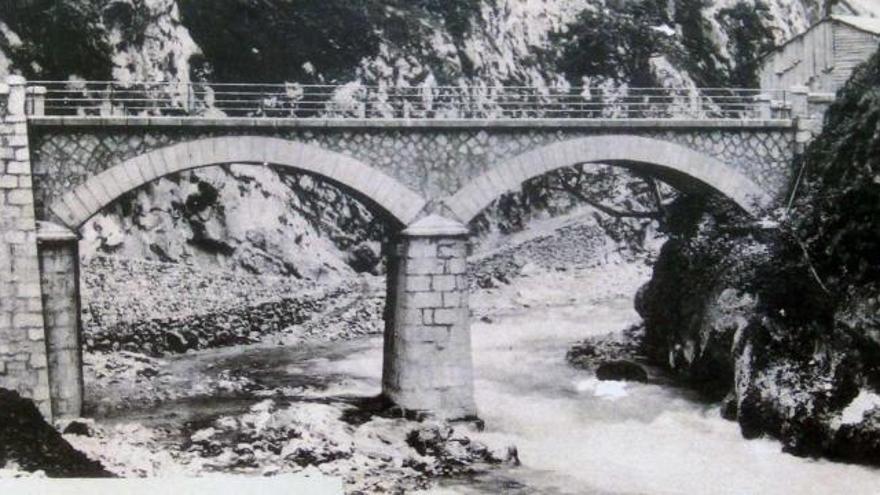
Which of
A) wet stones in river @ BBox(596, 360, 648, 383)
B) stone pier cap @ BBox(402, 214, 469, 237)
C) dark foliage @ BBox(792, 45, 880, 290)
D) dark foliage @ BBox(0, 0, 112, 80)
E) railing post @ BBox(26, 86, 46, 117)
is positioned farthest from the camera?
dark foliage @ BBox(0, 0, 112, 80)

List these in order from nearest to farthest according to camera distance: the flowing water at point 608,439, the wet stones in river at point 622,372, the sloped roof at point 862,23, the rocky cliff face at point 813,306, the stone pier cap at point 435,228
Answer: the flowing water at point 608,439 → the rocky cliff face at point 813,306 → the stone pier cap at point 435,228 → the wet stones in river at point 622,372 → the sloped roof at point 862,23

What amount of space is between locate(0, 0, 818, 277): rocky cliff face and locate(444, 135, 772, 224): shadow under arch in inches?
523

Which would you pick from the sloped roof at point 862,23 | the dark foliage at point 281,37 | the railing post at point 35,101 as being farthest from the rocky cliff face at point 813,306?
the dark foliage at point 281,37

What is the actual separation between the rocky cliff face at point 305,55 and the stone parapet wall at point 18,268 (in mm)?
9804

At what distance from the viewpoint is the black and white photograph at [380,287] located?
16578 mm

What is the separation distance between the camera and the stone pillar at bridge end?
19.3m

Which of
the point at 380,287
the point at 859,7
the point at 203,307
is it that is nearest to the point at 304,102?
the point at 203,307

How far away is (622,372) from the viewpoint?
24.3 metres

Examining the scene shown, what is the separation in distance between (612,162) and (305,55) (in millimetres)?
16288

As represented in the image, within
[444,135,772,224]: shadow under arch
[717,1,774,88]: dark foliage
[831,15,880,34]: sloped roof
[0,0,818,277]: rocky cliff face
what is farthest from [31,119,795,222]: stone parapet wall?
[717,1,774,88]: dark foliage

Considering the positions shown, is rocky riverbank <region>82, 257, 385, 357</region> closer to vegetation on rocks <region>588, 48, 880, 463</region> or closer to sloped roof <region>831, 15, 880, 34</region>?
vegetation on rocks <region>588, 48, 880, 463</region>

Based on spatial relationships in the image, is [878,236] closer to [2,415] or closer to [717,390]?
[717,390]

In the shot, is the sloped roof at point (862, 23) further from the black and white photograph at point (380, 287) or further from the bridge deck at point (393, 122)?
the bridge deck at point (393, 122)

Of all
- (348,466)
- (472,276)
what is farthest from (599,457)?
(472,276)
